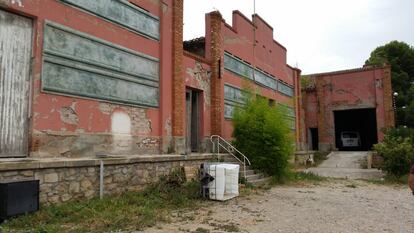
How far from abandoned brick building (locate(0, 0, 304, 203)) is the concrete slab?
6.42 m

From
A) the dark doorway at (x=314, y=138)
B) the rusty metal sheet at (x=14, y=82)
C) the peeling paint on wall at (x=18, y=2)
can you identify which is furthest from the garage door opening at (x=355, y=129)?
the peeling paint on wall at (x=18, y=2)

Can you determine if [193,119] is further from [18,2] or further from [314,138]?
[314,138]

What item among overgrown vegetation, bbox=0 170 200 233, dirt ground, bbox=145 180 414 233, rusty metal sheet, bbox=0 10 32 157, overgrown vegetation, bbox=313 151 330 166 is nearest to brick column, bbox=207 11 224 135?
dirt ground, bbox=145 180 414 233

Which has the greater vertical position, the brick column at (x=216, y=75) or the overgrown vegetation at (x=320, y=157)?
the brick column at (x=216, y=75)

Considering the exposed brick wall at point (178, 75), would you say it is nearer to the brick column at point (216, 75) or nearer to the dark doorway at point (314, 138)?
the brick column at point (216, 75)

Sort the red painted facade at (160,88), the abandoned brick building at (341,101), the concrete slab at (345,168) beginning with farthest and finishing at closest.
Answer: the abandoned brick building at (341,101), the concrete slab at (345,168), the red painted facade at (160,88)

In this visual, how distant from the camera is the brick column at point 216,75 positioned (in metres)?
14.9

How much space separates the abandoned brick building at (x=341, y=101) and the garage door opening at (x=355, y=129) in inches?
3.0

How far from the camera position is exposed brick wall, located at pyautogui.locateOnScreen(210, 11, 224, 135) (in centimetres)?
1489

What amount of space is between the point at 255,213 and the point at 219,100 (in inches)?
298

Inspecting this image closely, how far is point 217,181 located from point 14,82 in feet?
17.6

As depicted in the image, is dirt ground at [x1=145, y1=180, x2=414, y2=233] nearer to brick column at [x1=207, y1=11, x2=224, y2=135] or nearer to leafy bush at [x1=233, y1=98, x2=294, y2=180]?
leafy bush at [x1=233, y1=98, x2=294, y2=180]

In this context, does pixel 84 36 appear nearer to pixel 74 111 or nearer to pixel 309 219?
pixel 74 111

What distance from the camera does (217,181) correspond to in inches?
376
